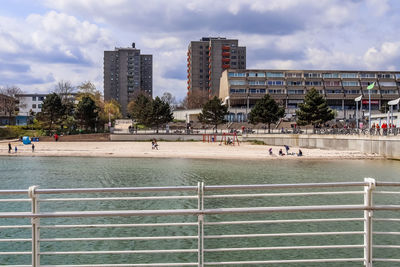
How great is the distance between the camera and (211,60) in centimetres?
16525

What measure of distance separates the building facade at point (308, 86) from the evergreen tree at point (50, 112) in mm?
57051

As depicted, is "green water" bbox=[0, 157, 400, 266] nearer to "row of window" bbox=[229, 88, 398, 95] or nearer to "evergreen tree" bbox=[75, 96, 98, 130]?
"evergreen tree" bbox=[75, 96, 98, 130]

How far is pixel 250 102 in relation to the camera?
4847 inches

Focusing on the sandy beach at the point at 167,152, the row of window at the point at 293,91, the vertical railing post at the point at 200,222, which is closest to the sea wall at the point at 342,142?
the sandy beach at the point at 167,152

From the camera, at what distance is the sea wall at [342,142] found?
1908 inches

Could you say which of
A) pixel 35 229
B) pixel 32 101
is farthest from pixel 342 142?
pixel 32 101

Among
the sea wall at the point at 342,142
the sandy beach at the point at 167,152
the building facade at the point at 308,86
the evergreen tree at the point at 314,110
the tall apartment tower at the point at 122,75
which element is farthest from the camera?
the tall apartment tower at the point at 122,75

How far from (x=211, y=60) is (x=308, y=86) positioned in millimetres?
54819

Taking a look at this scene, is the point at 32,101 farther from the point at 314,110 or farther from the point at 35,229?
the point at 35,229

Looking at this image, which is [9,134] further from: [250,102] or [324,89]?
[324,89]

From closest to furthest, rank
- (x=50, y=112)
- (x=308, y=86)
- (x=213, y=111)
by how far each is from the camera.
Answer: (x=50, y=112) < (x=213, y=111) < (x=308, y=86)

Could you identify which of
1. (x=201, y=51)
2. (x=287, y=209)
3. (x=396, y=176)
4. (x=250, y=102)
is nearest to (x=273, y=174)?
(x=396, y=176)

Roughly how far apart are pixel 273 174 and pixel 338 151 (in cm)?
2601

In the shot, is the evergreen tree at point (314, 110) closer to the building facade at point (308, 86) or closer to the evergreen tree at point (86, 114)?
the evergreen tree at point (86, 114)
